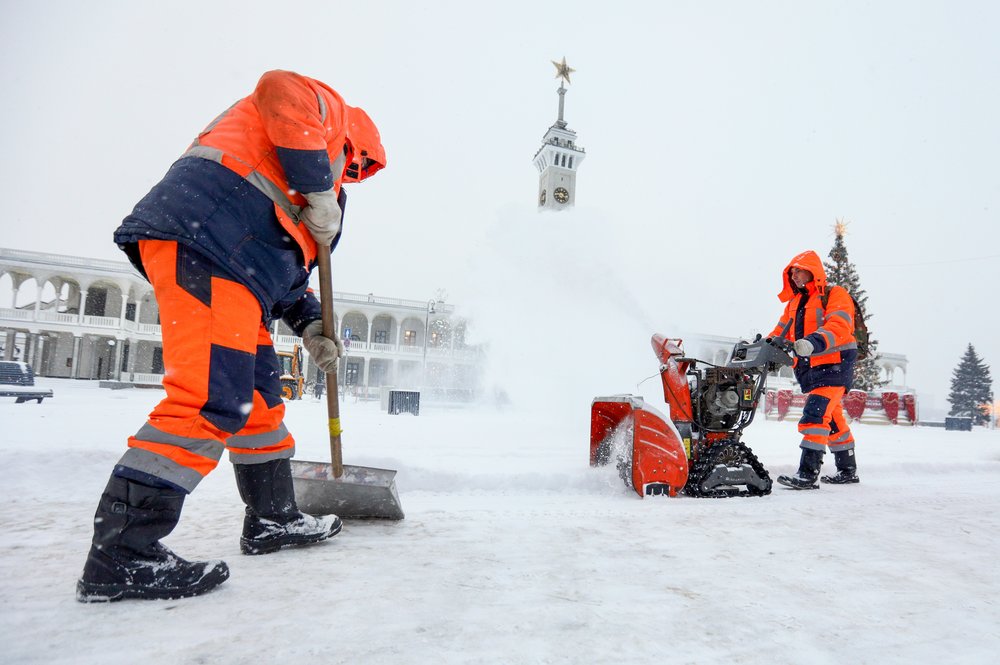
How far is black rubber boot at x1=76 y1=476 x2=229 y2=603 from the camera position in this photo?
64.2 inches

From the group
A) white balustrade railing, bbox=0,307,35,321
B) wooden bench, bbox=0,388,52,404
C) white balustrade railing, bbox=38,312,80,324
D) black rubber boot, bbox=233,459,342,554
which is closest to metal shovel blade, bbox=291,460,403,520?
black rubber boot, bbox=233,459,342,554

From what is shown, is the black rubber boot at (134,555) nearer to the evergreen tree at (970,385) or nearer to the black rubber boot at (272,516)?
the black rubber boot at (272,516)

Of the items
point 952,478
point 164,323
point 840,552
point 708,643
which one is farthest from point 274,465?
point 952,478

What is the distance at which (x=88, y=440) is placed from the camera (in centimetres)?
411

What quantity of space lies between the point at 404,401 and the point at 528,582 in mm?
11840

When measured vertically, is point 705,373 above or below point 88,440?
above

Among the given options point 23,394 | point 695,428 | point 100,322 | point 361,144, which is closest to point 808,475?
point 695,428

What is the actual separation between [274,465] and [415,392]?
11.4 meters

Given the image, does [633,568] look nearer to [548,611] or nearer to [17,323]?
[548,611]

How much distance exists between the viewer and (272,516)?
2.29m

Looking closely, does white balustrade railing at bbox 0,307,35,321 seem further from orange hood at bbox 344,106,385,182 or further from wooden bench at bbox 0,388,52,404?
orange hood at bbox 344,106,385,182

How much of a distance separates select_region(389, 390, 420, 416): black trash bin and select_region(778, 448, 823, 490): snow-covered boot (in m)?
9.86

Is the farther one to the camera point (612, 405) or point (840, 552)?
point (612, 405)

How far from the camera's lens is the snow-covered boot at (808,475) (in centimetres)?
434
